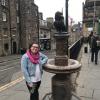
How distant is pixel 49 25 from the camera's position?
79.8 metres

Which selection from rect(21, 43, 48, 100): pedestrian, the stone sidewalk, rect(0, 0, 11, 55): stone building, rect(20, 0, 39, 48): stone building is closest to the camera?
rect(21, 43, 48, 100): pedestrian

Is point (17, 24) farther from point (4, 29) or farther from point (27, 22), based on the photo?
point (4, 29)

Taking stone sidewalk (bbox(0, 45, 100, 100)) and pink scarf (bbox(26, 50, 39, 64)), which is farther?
stone sidewalk (bbox(0, 45, 100, 100))

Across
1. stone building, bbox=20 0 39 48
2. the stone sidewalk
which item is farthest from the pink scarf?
stone building, bbox=20 0 39 48

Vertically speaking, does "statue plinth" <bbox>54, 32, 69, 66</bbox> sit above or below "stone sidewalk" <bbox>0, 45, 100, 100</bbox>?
above

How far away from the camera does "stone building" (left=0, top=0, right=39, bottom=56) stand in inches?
1858

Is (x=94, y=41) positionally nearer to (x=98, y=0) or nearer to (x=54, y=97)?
(x=54, y=97)

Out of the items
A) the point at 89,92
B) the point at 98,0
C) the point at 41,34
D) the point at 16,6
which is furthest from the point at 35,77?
the point at 41,34

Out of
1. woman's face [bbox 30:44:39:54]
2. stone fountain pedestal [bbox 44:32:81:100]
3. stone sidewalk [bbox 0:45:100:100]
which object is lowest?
Result: stone sidewalk [bbox 0:45:100:100]

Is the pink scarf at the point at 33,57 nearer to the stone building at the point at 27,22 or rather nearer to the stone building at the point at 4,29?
Result: the stone building at the point at 4,29

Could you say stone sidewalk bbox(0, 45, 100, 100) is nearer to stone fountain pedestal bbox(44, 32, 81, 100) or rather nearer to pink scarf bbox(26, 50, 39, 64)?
stone fountain pedestal bbox(44, 32, 81, 100)

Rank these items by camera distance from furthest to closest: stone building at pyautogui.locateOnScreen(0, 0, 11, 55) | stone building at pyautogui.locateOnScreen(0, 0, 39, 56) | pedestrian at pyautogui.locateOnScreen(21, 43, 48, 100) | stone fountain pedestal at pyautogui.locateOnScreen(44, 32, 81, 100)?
1. stone building at pyautogui.locateOnScreen(0, 0, 39, 56)
2. stone building at pyautogui.locateOnScreen(0, 0, 11, 55)
3. stone fountain pedestal at pyautogui.locateOnScreen(44, 32, 81, 100)
4. pedestrian at pyautogui.locateOnScreen(21, 43, 48, 100)

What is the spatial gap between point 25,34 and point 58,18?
171ft

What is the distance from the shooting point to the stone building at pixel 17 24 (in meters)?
47.2
